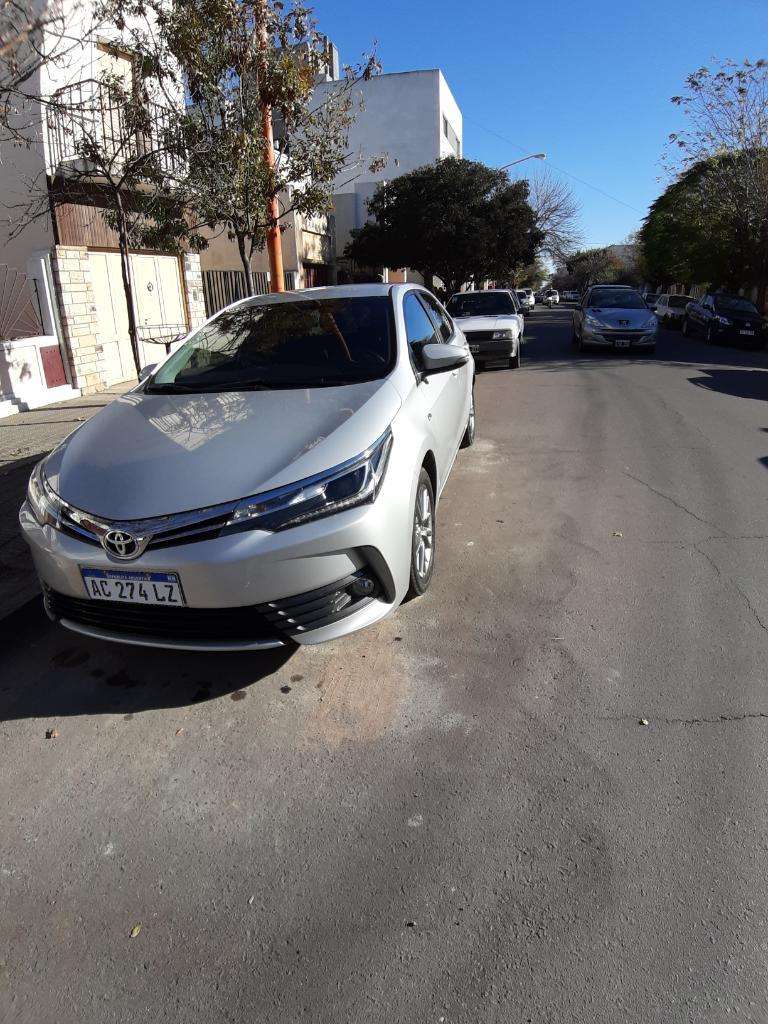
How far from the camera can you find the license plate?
2750 millimetres

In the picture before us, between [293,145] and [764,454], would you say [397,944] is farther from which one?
[293,145]

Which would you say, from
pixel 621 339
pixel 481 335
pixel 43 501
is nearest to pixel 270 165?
pixel 481 335

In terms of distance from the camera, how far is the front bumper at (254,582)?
2.71m

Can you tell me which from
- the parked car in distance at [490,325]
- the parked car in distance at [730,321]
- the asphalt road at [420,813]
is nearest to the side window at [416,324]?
the asphalt road at [420,813]

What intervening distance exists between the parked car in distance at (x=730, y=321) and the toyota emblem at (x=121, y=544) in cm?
2121

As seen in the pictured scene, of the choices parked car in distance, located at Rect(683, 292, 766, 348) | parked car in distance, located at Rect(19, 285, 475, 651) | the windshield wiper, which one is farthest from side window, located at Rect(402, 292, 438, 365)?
parked car in distance, located at Rect(683, 292, 766, 348)

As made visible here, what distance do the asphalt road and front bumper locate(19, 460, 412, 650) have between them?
1.31 ft

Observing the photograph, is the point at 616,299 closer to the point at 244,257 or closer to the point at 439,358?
the point at 244,257

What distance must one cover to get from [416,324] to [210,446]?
214cm

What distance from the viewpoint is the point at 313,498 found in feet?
9.27

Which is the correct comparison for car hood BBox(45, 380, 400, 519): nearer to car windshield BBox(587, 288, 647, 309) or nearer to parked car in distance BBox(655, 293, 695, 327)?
car windshield BBox(587, 288, 647, 309)

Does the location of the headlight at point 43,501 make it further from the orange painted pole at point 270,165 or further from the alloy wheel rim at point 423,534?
the orange painted pole at point 270,165

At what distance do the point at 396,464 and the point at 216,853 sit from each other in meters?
1.72

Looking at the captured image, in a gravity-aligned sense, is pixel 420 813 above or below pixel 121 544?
below
